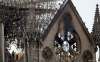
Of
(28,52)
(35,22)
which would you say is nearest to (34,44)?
(28,52)

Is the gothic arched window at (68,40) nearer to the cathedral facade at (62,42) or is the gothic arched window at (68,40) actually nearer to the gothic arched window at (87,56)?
the cathedral facade at (62,42)

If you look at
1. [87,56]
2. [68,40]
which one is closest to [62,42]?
[68,40]

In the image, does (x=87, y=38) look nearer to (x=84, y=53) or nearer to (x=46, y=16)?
(x=84, y=53)

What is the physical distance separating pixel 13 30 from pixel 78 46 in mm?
2301

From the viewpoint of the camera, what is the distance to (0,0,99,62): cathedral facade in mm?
8383

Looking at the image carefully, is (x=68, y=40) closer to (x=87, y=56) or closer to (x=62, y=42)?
(x=62, y=42)

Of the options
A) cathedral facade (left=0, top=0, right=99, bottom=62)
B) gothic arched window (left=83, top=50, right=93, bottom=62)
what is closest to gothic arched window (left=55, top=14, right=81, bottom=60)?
cathedral facade (left=0, top=0, right=99, bottom=62)

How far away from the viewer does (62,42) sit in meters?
8.69

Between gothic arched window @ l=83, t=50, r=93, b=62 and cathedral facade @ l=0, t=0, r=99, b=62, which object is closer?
cathedral facade @ l=0, t=0, r=99, b=62

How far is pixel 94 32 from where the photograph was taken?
8.73 metres

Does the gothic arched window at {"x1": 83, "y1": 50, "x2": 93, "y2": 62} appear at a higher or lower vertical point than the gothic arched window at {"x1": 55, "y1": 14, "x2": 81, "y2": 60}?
lower

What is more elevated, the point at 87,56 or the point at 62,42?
the point at 62,42

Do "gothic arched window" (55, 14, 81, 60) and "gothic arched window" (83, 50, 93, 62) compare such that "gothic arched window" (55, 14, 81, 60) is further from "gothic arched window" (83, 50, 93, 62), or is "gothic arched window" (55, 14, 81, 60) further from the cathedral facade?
"gothic arched window" (83, 50, 93, 62)

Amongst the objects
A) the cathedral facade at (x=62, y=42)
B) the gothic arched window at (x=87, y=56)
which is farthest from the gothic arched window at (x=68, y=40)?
the gothic arched window at (x=87, y=56)
